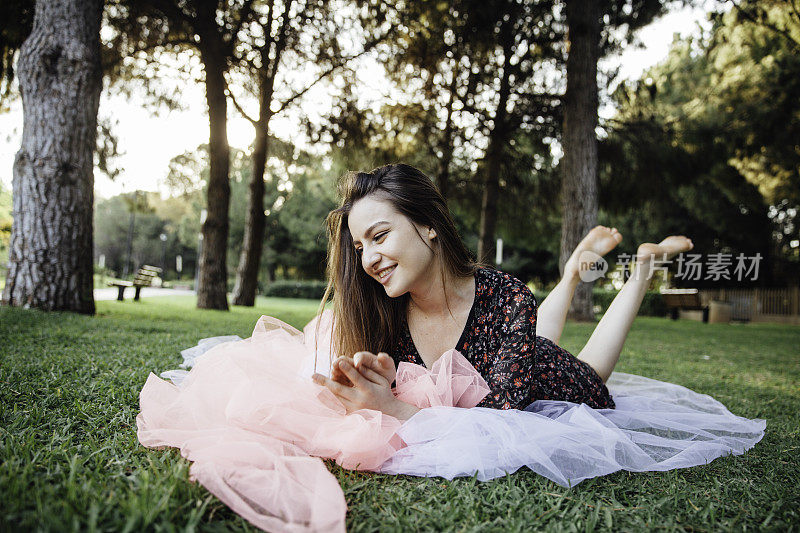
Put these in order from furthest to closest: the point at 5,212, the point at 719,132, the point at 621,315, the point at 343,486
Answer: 1. the point at 5,212
2. the point at 719,132
3. the point at 621,315
4. the point at 343,486

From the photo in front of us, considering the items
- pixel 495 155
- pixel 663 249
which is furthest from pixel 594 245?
pixel 495 155

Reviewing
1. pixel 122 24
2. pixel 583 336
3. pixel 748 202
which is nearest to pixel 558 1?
pixel 583 336

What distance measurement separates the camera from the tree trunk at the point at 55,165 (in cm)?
475

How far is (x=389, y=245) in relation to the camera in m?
1.87

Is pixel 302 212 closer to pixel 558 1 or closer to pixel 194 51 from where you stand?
pixel 194 51

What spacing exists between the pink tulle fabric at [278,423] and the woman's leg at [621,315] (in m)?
1.15

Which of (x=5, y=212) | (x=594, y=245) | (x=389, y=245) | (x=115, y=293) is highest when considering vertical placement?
(x=5, y=212)

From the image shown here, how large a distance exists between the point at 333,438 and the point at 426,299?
2.71 feet

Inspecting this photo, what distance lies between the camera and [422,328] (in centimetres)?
217

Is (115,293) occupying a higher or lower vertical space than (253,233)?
→ lower

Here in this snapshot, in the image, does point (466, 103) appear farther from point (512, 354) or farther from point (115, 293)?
point (115, 293)

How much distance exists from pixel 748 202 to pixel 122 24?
51.3 ft

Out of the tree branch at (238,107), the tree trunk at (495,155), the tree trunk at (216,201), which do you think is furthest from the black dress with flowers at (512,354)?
the tree branch at (238,107)

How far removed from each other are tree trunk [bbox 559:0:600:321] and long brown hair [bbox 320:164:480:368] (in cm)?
669
